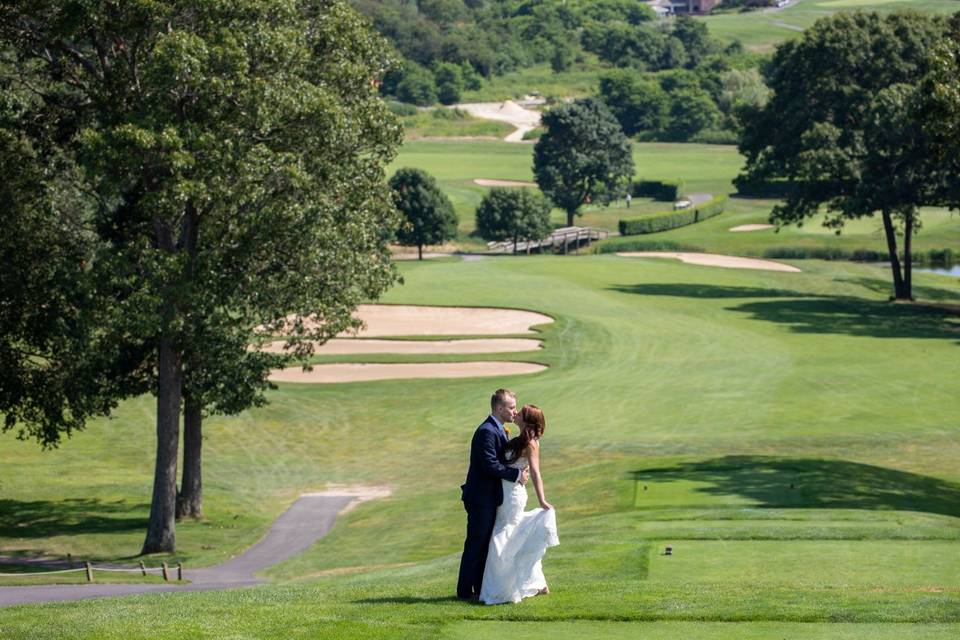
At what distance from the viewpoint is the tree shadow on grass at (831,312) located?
70062 mm

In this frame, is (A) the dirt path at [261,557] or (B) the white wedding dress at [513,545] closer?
(B) the white wedding dress at [513,545]

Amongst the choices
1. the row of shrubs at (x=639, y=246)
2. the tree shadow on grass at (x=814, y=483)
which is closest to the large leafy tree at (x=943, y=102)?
the tree shadow on grass at (x=814, y=483)

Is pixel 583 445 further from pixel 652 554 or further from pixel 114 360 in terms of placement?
pixel 652 554

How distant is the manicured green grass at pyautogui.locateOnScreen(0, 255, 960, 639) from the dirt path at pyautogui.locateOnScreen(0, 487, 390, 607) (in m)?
0.64

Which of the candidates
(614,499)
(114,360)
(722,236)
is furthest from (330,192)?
(722,236)

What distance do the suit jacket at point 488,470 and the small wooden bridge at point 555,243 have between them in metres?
103

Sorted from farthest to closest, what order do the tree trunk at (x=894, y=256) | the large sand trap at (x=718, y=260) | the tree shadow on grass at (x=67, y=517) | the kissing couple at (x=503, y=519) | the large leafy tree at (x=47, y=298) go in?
1. the large sand trap at (x=718, y=260)
2. the tree trunk at (x=894, y=256)
3. the tree shadow on grass at (x=67, y=517)
4. the large leafy tree at (x=47, y=298)
5. the kissing couple at (x=503, y=519)

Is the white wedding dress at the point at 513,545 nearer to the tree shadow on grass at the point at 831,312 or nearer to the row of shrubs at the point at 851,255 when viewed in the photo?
the tree shadow on grass at the point at 831,312

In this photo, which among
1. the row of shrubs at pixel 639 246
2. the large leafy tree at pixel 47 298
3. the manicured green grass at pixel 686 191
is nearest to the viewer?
the large leafy tree at pixel 47 298

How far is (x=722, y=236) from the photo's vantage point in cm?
11838

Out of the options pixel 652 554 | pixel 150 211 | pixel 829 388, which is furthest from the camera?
pixel 829 388

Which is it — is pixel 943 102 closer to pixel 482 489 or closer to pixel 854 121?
pixel 482 489

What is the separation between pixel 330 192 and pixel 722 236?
87.3 meters

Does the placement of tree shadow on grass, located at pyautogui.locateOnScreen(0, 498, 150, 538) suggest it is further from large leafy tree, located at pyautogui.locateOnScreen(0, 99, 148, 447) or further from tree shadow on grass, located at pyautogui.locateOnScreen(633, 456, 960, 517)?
tree shadow on grass, located at pyautogui.locateOnScreen(633, 456, 960, 517)
